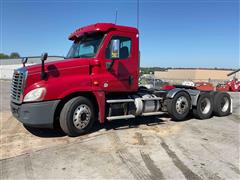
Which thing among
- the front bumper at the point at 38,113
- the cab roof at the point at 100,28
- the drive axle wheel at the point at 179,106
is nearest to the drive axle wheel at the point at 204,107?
the drive axle wheel at the point at 179,106

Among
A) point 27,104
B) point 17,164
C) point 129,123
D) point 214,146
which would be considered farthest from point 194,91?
point 17,164

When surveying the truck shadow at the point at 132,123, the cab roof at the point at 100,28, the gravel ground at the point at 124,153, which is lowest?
the gravel ground at the point at 124,153

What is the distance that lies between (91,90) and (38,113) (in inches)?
56.4

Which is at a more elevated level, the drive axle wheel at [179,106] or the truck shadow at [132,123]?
the drive axle wheel at [179,106]

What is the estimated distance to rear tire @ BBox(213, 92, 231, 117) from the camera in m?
9.49

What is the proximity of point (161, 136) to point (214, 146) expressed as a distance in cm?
129

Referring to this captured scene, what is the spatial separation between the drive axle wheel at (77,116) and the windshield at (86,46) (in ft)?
4.50

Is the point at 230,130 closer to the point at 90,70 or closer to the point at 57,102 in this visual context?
the point at 90,70

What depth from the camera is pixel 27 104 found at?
6.04 metres

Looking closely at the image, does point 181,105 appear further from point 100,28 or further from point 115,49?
point 100,28

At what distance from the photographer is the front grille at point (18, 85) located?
6.18 m

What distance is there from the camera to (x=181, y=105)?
861 cm

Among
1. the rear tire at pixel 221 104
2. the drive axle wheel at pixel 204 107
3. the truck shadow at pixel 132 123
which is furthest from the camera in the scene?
the rear tire at pixel 221 104

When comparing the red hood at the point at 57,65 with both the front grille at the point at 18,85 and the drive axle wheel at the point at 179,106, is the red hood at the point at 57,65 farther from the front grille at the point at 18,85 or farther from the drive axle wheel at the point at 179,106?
the drive axle wheel at the point at 179,106
